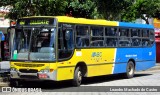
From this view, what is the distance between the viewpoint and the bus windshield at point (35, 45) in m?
15.9

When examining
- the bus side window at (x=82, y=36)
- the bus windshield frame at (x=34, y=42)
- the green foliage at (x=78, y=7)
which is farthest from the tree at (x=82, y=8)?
the bus windshield frame at (x=34, y=42)

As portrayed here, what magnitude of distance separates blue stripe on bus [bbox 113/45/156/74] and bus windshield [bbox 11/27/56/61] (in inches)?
200

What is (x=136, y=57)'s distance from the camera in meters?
22.2

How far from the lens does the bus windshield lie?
1588 centimetres

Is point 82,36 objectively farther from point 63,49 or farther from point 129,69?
point 129,69

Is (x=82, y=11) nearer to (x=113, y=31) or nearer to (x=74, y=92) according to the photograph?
(x=113, y=31)

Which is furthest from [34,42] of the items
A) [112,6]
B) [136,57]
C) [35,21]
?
[112,6]

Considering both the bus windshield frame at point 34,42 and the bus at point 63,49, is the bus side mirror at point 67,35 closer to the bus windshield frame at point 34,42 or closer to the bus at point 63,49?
the bus at point 63,49

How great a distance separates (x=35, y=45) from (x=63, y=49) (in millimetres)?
1077

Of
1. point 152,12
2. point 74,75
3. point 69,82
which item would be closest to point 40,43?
point 74,75

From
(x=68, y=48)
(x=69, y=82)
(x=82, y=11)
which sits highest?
(x=82, y=11)

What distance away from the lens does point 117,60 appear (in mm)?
20312

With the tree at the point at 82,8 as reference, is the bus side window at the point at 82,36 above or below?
below

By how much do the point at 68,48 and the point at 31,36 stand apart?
151cm
